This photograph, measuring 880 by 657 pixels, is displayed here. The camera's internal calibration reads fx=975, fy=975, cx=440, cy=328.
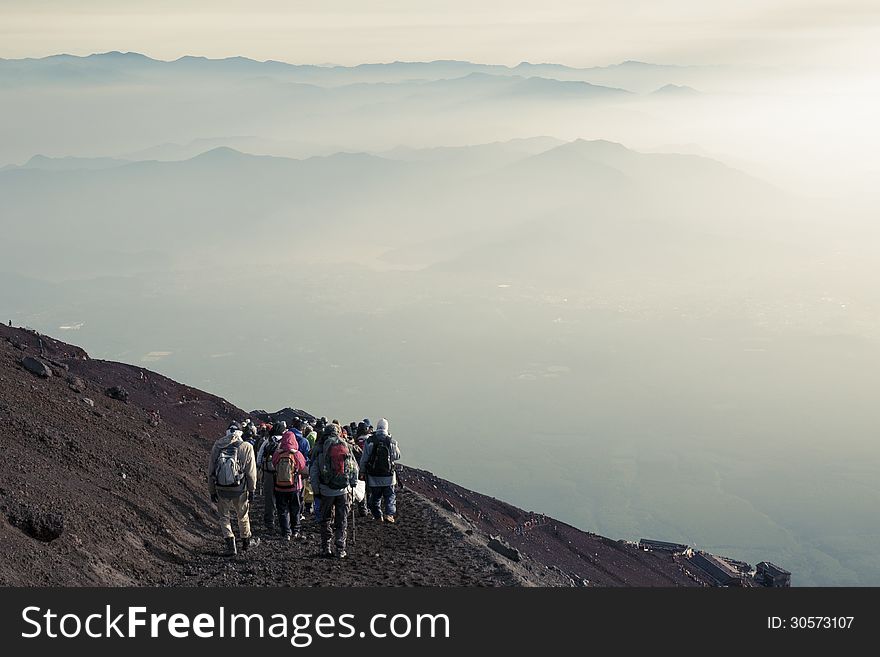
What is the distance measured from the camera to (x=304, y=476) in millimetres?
14688

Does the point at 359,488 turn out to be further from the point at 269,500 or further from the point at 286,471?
the point at 286,471

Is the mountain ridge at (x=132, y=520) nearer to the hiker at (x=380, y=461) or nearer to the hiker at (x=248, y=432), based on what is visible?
the hiker at (x=380, y=461)

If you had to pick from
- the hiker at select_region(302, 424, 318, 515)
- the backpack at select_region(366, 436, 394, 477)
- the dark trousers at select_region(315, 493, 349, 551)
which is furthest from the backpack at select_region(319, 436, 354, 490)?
the hiker at select_region(302, 424, 318, 515)

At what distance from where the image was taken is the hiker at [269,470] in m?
14.0

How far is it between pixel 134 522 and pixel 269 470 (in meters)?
2.06

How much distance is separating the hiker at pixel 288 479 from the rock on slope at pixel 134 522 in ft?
1.29

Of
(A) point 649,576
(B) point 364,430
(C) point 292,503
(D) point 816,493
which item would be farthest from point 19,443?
(D) point 816,493

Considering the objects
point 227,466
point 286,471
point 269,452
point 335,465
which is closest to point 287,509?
point 286,471

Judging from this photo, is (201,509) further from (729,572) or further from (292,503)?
(729,572)

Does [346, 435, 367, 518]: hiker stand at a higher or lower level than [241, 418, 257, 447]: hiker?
lower

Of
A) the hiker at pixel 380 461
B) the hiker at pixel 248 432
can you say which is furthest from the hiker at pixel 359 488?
the hiker at pixel 248 432

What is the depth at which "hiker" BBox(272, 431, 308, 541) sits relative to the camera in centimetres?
1345

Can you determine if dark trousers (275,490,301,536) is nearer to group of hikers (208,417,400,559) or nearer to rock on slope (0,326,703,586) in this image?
group of hikers (208,417,400,559)

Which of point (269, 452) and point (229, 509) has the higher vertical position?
point (269, 452)
